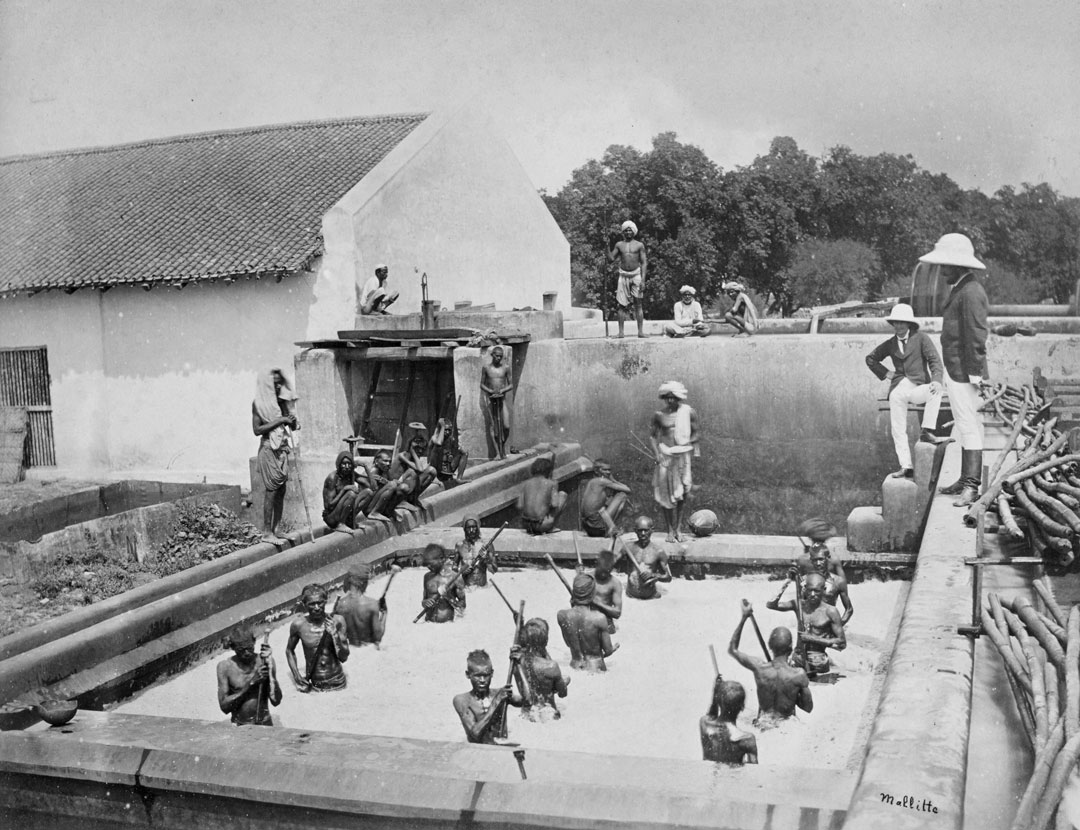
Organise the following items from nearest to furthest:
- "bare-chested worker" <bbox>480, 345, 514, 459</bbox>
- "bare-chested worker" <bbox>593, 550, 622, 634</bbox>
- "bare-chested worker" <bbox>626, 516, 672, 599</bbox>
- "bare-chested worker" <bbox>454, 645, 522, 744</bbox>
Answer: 1. "bare-chested worker" <bbox>454, 645, 522, 744</bbox>
2. "bare-chested worker" <bbox>593, 550, 622, 634</bbox>
3. "bare-chested worker" <bbox>626, 516, 672, 599</bbox>
4. "bare-chested worker" <bbox>480, 345, 514, 459</bbox>

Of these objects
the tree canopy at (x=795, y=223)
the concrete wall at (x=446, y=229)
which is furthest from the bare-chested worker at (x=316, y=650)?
the tree canopy at (x=795, y=223)

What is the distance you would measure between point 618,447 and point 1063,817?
1220 cm

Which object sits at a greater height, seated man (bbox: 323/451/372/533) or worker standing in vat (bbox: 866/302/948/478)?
worker standing in vat (bbox: 866/302/948/478)

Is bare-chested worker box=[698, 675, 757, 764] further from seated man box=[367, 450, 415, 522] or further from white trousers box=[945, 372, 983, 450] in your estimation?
seated man box=[367, 450, 415, 522]

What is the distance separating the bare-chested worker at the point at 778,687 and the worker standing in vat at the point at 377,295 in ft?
39.5

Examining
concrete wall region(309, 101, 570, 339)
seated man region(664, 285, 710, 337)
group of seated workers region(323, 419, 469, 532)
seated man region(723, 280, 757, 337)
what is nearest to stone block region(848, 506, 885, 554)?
group of seated workers region(323, 419, 469, 532)

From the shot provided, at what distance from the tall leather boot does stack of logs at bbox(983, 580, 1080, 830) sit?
280 centimetres

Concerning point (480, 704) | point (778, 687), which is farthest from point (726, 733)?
point (480, 704)

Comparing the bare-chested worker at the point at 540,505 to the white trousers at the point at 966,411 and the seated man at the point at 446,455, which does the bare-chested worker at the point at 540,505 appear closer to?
the seated man at the point at 446,455

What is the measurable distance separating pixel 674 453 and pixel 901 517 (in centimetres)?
218

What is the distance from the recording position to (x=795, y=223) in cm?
3447

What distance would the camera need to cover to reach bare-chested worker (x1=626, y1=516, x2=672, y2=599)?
31.0ft

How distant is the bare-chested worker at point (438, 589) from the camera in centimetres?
891

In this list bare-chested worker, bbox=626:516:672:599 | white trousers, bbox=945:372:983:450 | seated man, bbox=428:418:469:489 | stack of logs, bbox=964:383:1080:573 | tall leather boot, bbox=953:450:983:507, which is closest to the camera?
stack of logs, bbox=964:383:1080:573
